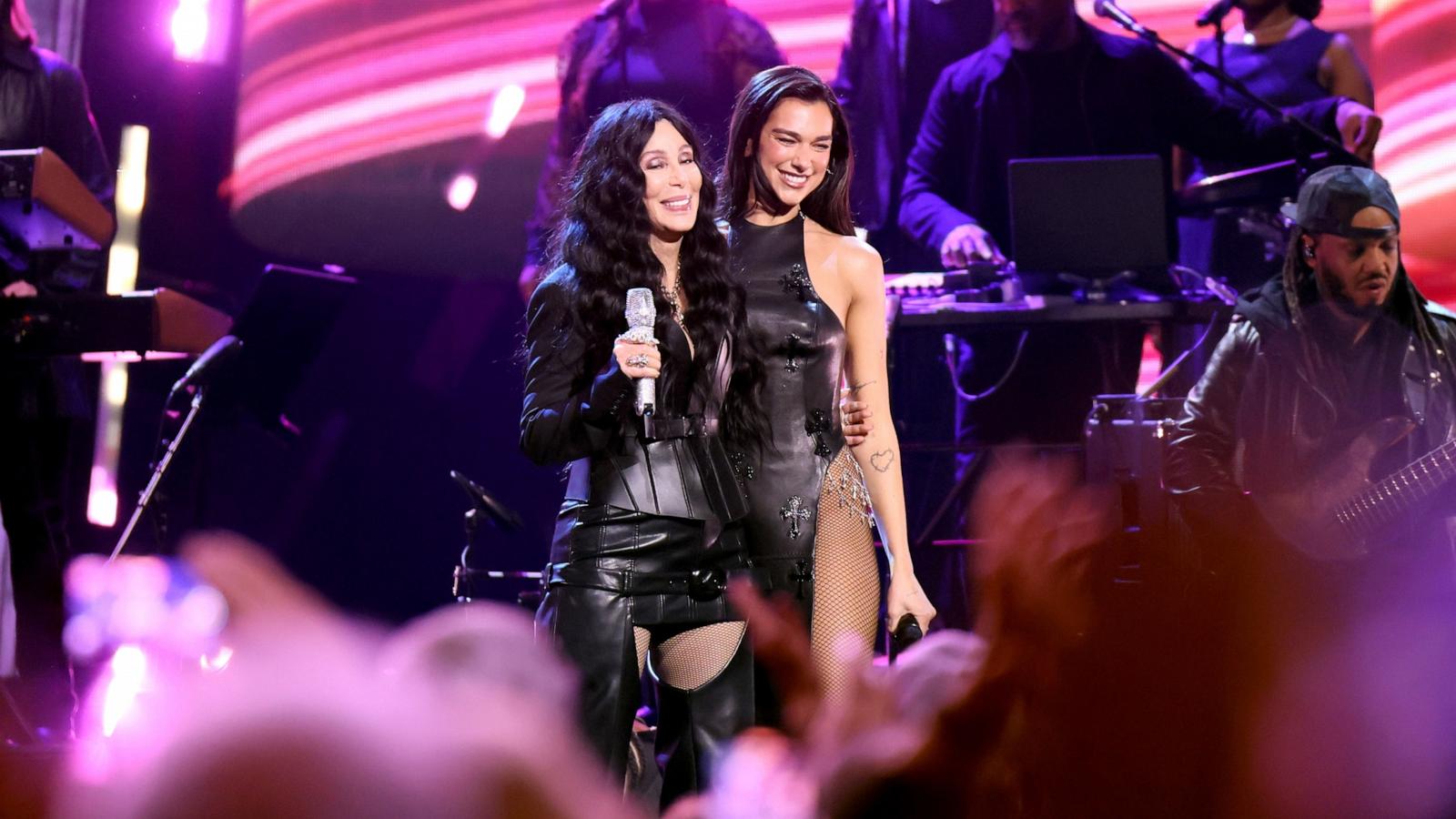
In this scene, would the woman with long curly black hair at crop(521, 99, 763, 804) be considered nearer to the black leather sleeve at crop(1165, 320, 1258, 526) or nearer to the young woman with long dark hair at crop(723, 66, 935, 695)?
the young woman with long dark hair at crop(723, 66, 935, 695)

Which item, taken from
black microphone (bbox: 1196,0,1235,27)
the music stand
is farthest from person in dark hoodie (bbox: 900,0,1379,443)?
the music stand

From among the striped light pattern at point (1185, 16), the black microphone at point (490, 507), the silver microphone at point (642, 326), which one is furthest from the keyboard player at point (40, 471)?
the striped light pattern at point (1185, 16)

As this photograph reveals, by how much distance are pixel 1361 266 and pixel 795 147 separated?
214cm

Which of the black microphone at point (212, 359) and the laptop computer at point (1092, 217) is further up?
the laptop computer at point (1092, 217)

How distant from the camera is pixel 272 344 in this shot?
5.97 m

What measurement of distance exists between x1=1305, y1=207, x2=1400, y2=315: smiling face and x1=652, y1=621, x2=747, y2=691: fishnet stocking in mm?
2592

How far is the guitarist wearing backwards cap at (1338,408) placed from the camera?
386cm

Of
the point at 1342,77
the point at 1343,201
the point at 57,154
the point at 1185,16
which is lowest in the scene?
the point at 1343,201

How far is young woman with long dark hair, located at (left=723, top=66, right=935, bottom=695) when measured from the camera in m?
3.02

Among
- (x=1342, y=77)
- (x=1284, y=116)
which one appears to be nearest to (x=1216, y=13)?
(x=1284, y=116)

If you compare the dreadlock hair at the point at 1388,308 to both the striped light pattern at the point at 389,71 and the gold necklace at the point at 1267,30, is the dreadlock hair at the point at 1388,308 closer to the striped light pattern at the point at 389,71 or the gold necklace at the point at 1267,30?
the gold necklace at the point at 1267,30

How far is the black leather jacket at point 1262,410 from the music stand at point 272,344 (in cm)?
349

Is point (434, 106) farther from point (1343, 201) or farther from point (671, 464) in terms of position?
point (671, 464)

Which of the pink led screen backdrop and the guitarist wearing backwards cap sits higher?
the pink led screen backdrop
